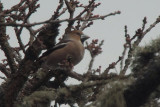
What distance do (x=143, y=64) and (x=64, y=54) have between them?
14.9ft

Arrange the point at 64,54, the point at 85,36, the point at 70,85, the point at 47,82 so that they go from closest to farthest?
the point at 70,85 < the point at 47,82 < the point at 64,54 < the point at 85,36

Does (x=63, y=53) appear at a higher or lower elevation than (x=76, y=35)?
lower

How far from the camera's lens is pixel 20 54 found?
15.2 ft

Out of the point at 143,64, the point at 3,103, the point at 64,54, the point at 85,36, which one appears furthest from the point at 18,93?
the point at 85,36

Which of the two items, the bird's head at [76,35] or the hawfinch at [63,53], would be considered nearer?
the hawfinch at [63,53]

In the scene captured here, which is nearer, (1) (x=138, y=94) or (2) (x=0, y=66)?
(1) (x=138, y=94)

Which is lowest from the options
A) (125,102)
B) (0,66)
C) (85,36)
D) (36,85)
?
(125,102)

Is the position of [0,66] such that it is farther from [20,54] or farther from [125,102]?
[125,102]

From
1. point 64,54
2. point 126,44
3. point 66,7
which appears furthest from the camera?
point 64,54

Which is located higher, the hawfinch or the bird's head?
the bird's head

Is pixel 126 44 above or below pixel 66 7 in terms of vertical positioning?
below

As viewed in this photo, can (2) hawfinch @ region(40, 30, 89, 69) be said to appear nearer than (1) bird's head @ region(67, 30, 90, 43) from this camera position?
Yes

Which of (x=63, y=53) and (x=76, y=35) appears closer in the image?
(x=63, y=53)

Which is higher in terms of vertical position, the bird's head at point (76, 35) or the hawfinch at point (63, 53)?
the bird's head at point (76, 35)
